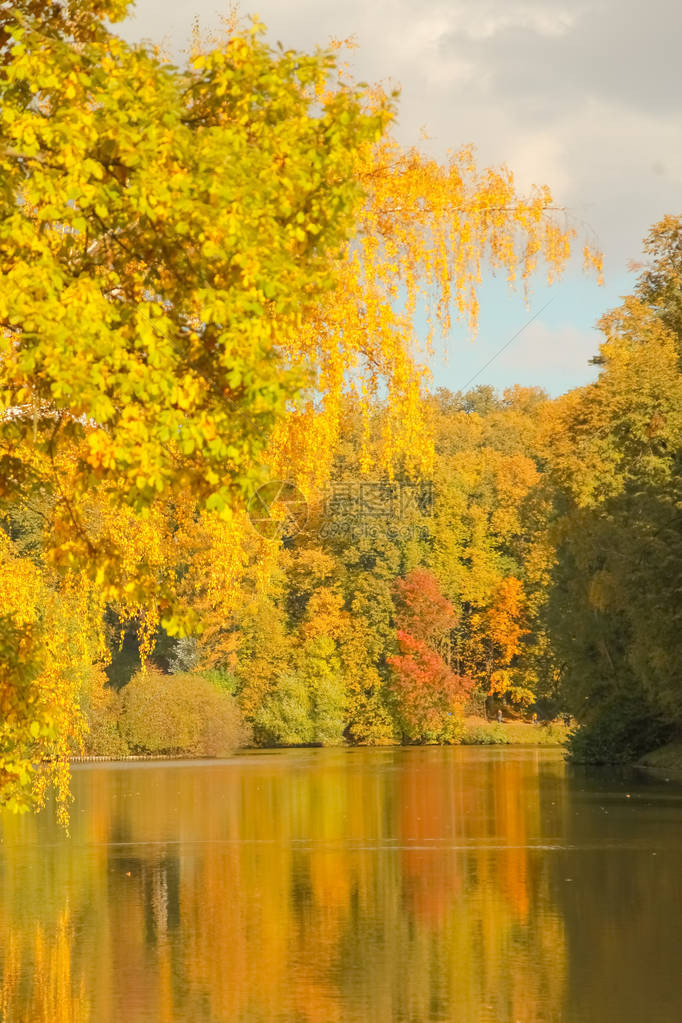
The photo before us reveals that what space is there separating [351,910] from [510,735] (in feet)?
184

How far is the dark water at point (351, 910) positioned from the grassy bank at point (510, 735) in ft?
112

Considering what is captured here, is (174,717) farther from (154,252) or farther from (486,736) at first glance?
(154,252)

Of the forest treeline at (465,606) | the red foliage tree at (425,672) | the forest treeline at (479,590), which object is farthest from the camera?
the red foliage tree at (425,672)

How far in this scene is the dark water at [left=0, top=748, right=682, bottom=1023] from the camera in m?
13.0

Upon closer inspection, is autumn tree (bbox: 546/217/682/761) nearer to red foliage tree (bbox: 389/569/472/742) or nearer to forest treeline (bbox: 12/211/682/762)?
forest treeline (bbox: 12/211/682/762)

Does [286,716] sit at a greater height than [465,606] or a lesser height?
lesser

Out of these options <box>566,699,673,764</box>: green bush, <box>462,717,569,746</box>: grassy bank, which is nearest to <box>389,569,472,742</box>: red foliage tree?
<box>462,717,569,746</box>: grassy bank

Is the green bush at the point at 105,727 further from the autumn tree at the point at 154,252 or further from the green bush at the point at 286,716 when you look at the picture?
the autumn tree at the point at 154,252

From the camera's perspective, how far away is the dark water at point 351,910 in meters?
13.0

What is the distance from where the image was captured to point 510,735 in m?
73.9

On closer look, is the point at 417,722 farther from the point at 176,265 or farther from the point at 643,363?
the point at 176,265

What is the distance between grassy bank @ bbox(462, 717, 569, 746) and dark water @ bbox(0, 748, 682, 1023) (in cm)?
3413

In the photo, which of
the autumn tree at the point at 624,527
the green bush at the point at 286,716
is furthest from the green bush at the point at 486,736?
the autumn tree at the point at 624,527

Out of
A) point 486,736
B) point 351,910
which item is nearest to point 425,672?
point 486,736
